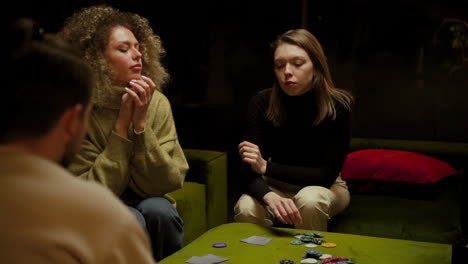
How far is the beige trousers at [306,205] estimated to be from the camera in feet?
8.34

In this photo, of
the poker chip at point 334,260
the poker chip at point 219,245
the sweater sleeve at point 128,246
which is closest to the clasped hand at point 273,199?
the poker chip at point 219,245

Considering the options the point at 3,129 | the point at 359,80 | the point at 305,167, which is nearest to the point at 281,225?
the point at 305,167

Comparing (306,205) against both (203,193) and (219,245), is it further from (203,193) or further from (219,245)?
(203,193)

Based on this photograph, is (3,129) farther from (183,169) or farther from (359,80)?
(359,80)

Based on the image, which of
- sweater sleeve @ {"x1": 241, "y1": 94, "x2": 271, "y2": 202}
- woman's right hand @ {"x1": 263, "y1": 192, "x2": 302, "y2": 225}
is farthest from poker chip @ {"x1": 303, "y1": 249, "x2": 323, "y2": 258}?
sweater sleeve @ {"x1": 241, "y1": 94, "x2": 271, "y2": 202}

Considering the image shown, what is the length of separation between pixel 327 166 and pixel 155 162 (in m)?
0.83

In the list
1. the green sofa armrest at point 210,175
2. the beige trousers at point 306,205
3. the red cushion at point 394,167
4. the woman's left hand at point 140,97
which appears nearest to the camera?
the woman's left hand at point 140,97

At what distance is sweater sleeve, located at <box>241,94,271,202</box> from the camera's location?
2656 millimetres

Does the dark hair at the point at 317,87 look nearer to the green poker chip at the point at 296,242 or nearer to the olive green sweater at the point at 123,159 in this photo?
the olive green sweater at the point at 123,159

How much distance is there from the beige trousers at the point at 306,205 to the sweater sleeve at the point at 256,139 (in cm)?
6

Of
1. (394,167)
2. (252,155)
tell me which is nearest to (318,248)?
(252,155)

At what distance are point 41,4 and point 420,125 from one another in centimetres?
272

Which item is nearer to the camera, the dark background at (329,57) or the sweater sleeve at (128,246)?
the sweater sleeve at (128,246)

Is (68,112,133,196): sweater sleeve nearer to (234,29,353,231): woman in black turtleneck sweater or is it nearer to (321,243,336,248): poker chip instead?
(234,29,353,231): woman in black turtleneck sweater
